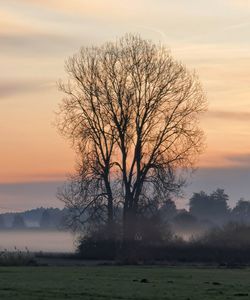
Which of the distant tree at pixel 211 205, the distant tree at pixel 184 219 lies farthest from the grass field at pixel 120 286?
the distant tree at pixel 211 205

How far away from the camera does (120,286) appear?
105 feet

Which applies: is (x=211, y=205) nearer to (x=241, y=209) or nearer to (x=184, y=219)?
(x=241, y=209)

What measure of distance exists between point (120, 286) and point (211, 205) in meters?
130

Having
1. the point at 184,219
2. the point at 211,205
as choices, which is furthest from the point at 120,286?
the point at 211,205

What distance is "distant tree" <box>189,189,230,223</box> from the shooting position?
5930 inches

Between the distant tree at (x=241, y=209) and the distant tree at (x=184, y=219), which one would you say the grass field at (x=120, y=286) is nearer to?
the distant tree at (x=184, y=219)

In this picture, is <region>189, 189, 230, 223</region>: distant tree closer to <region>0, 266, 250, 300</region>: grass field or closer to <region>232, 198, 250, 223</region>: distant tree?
<region>232, 198, 250, 223</region>: distant tree

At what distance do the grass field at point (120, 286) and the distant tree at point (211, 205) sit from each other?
108138 mm

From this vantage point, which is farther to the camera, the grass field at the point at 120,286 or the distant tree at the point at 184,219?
the distant tree at the point at 184,219

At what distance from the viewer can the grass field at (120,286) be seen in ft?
90.7

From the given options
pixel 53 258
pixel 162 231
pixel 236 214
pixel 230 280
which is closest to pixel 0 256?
pixel 53 258

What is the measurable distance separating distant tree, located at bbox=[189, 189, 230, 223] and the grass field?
108 metres

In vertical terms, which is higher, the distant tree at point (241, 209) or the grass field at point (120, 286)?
the distant tree at point (241, 209)

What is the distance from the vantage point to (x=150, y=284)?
33.2 m
